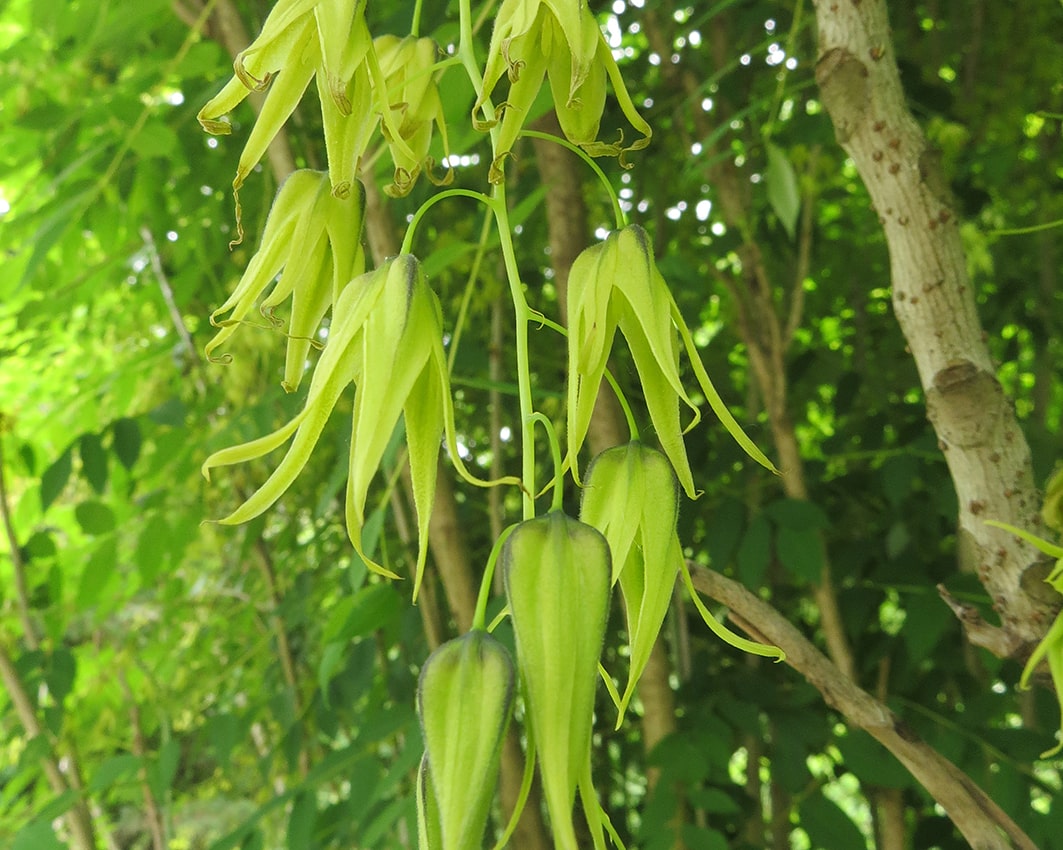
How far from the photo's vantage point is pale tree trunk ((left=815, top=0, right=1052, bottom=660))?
448 mm

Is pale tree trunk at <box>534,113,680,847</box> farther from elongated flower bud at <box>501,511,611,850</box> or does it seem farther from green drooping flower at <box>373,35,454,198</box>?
elongated flower bud at <box>501,511,611,850</box>

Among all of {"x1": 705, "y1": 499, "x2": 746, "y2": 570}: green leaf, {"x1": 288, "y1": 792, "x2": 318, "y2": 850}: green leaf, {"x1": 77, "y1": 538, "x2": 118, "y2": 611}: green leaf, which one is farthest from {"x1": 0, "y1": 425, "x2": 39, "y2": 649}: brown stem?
{"x1": 705, "y1": 499, "x2": 746, "y2": 570}: green leaf

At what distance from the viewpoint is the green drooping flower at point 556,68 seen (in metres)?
0.29

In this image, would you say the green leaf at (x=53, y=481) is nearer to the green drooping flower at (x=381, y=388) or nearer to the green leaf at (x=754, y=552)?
the green leaf at (x=754, y=552)

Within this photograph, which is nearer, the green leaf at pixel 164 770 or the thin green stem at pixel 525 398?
the thin green stem at pixel 525 398

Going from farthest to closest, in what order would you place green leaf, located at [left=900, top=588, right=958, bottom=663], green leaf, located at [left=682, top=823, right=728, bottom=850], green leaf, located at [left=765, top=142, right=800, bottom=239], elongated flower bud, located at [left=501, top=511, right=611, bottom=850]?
green leaf, located at [left=900, top=588, right=958, bottom=663] → green leaf, located at [left=682, top=823, right=728, bottom=850] → green leaf, located at [left=765, top=142, right=800, bottom=239] → elongated flower bud, located at [left=501, top=511, right=611, bottom=850]

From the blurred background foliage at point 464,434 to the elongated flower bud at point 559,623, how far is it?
0.32 metres

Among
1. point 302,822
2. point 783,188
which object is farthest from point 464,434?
point 783,188

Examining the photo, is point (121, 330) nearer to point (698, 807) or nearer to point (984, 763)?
point (698, 807)

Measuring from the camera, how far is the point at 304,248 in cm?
34

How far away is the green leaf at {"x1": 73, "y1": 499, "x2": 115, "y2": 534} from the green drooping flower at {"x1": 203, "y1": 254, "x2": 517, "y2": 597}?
71 cm

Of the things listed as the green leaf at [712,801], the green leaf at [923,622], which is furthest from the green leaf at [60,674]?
the green leaf at [923,622]

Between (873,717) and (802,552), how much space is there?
1.41ft

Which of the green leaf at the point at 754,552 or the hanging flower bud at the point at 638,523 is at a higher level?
the green leaf at the point at 754,552
